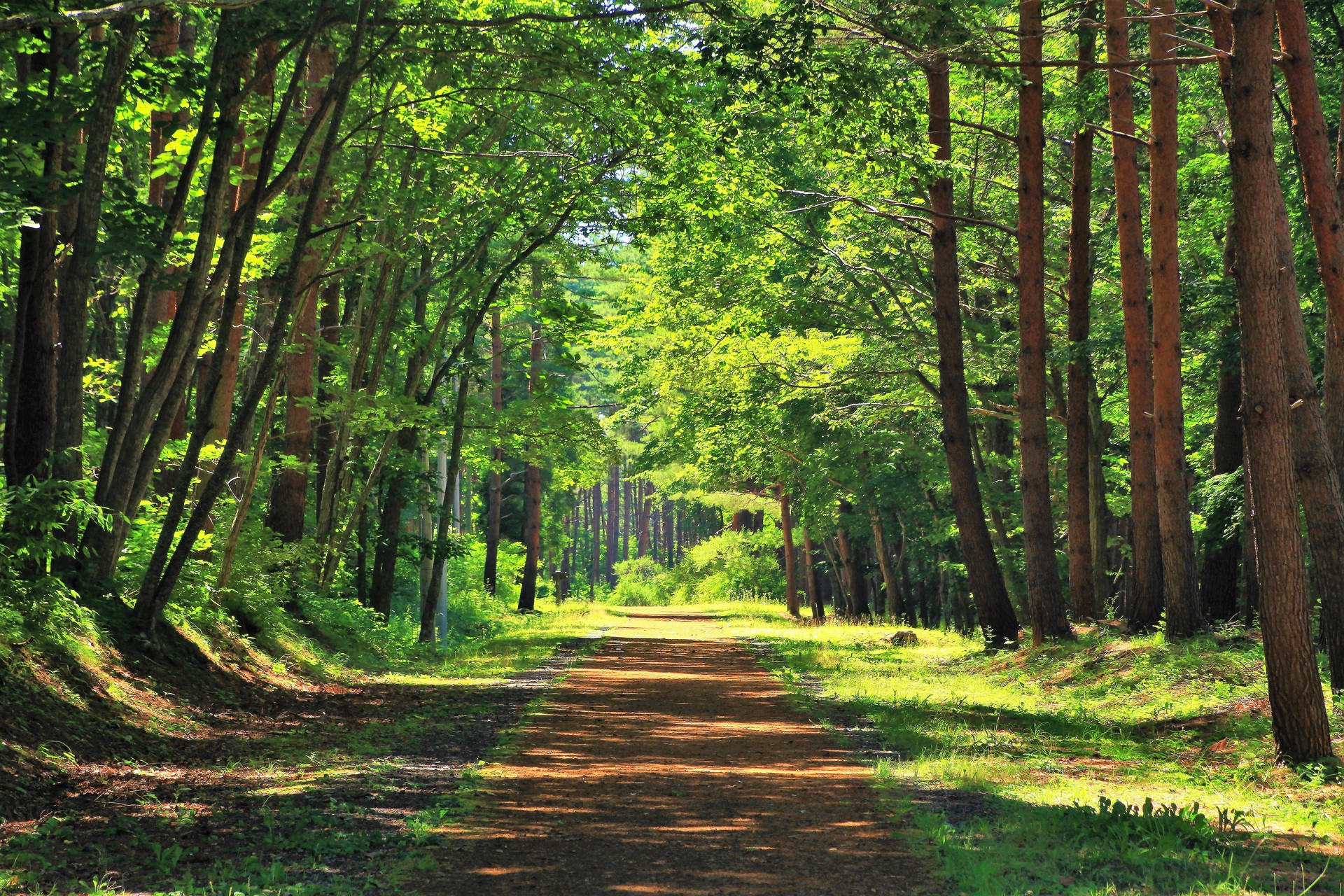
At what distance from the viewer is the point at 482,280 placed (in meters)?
18.4

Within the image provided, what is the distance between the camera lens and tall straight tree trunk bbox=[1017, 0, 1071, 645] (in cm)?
1681

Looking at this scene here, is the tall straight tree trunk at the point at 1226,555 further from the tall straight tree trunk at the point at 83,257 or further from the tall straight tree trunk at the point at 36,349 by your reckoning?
the tall straight tree trunk at the point at 36,349

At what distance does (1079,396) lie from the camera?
693 inches

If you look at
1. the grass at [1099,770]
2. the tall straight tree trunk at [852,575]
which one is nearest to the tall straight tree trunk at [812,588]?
the tall straight tree trunk at [852,575]

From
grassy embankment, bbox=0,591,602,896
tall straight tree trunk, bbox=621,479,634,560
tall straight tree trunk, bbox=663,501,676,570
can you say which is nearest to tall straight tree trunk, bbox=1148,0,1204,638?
grassy embankment, bbox=0,591,602,896

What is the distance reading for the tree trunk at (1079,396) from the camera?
679 inches

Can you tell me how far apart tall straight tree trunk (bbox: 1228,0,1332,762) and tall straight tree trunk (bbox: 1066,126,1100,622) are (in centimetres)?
882

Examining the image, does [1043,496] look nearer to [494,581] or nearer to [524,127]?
[524,127]

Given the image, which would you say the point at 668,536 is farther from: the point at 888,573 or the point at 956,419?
the point at 956,419

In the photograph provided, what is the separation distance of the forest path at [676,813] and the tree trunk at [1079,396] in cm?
698

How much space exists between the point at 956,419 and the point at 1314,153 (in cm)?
804

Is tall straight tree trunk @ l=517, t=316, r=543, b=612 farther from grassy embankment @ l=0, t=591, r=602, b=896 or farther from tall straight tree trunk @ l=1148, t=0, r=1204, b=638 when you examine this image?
grassy embankment @ l=0, t=591, r=602, b=896

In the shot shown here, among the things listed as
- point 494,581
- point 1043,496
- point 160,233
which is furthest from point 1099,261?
point 494,581

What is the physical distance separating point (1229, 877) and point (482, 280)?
15.0m
